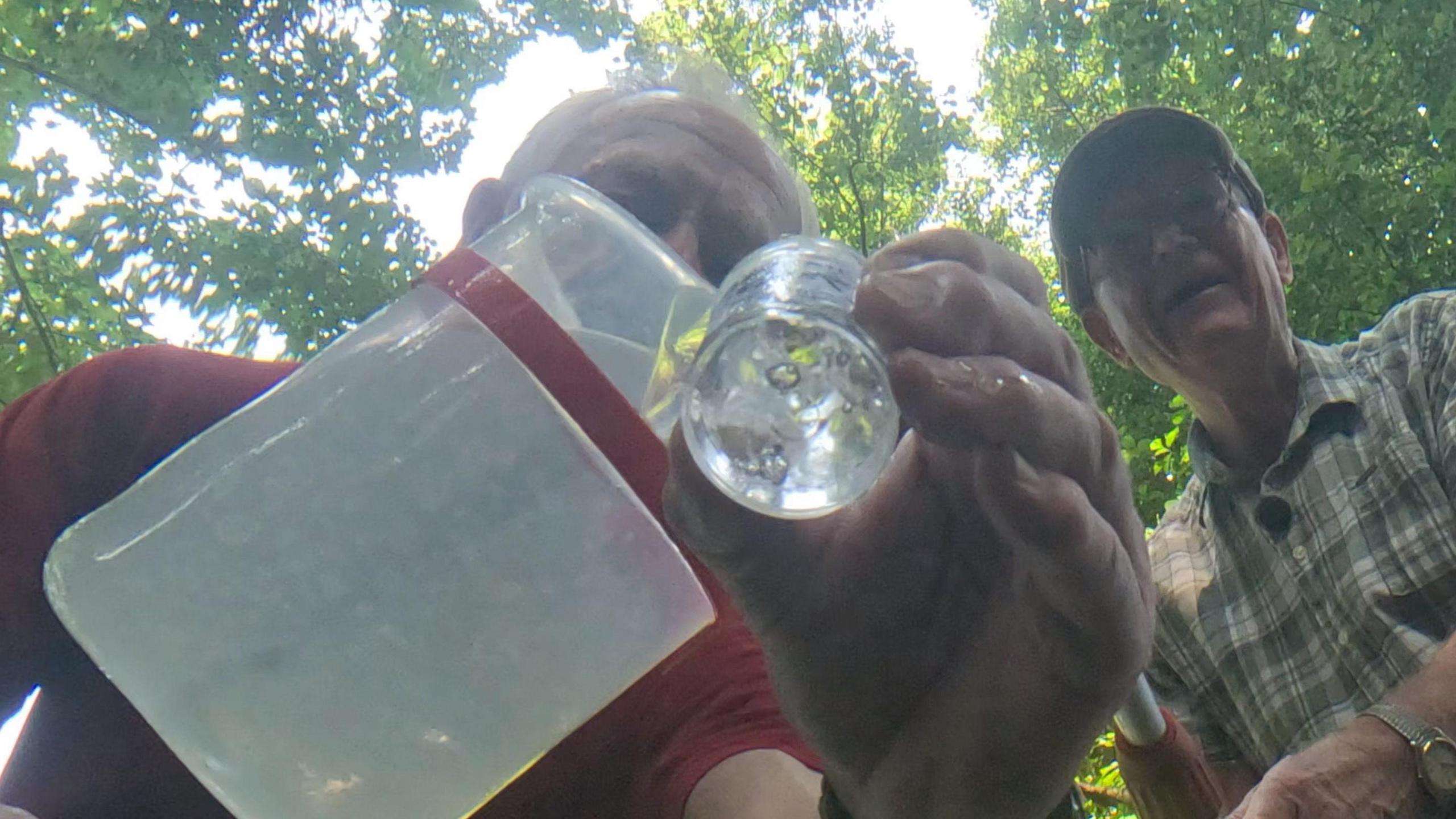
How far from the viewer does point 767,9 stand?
A: 17.4ft

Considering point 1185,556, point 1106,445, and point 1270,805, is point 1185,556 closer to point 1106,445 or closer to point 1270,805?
point 1270,805

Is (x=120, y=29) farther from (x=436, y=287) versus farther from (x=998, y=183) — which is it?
(x=998, y=183)

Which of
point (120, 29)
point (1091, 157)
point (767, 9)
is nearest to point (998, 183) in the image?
point (767, 9)

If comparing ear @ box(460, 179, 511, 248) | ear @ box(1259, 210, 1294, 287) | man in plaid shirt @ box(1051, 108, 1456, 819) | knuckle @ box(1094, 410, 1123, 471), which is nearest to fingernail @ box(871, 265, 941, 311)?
knuckle @ box(1094, 410, 1123, 471)

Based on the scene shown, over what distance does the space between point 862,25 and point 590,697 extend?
14.9ft

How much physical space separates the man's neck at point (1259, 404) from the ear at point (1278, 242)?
27cm

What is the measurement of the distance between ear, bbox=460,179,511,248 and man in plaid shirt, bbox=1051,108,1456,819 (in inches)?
36.6

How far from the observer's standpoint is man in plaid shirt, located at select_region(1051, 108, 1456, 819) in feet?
3.94

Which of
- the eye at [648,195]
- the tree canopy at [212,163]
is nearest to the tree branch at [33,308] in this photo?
the tree canopy at [212,163]

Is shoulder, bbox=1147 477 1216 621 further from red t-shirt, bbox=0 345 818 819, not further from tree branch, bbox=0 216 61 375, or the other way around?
tree branch, bbox=0 216 61 375

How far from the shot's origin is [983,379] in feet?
1.61

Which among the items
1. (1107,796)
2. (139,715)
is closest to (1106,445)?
(139,715)

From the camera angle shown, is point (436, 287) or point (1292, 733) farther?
point (1292, 733)

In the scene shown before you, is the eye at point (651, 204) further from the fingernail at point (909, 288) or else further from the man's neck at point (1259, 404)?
the man's neck at point (1259, 404)
